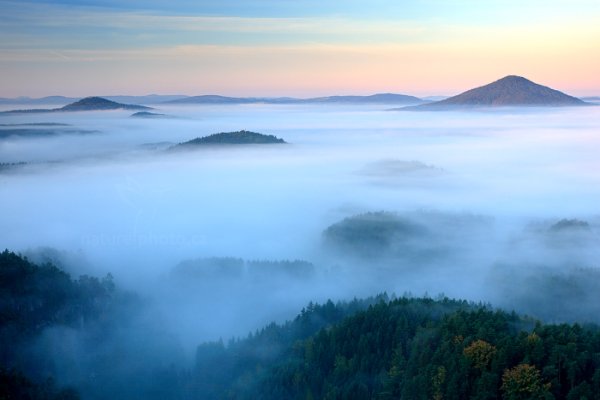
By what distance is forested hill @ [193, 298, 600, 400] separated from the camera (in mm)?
51875

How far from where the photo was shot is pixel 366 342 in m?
71.9

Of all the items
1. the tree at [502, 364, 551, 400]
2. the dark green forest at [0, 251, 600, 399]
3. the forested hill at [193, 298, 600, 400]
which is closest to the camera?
the tree at [502, 364, 551, 400]

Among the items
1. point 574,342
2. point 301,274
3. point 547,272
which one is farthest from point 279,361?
point 547,272

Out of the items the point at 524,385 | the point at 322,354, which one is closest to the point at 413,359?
the point at 524,385

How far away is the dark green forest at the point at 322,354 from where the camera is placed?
2104 inches

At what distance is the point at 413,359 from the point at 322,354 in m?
15.2

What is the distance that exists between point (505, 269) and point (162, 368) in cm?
10161

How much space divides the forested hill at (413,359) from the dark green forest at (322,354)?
140 millimetres

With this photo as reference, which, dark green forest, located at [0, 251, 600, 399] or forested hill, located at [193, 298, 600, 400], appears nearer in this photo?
forested hill, located at [193, 298, 600, 400]

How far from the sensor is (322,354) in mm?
74750

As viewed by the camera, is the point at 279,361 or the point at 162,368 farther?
the point at 162,368

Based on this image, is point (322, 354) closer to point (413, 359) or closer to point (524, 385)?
point (413, 359)

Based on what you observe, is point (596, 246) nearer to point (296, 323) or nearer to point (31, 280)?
point (296, 323)

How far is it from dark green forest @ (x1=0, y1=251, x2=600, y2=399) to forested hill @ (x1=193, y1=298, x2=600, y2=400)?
14 centimetres
